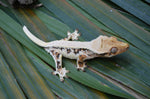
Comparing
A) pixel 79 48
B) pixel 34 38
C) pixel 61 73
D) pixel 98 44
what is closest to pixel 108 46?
pixel 98 44

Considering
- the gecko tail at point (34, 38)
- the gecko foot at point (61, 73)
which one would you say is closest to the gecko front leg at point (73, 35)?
the gecko tail at point (34, 38)

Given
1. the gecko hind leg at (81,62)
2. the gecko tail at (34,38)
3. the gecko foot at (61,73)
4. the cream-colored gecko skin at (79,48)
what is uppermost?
the gecko tail at (34,38)

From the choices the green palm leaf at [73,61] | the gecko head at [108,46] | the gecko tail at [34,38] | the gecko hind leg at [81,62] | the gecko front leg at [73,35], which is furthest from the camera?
the gecko front leg at [73,35]

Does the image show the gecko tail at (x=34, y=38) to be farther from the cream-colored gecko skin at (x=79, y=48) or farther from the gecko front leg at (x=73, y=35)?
the gecko front leg at (x=73, y=35)

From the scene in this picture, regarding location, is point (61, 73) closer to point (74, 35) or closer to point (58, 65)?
point (58, 65)

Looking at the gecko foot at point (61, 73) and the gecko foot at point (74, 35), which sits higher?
the gecko foot at point (74, 35)

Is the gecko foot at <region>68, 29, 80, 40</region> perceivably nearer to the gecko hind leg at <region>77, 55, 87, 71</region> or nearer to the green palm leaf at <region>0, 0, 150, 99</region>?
the green palm leaf at <region>0, 0, 150, 99</region>
